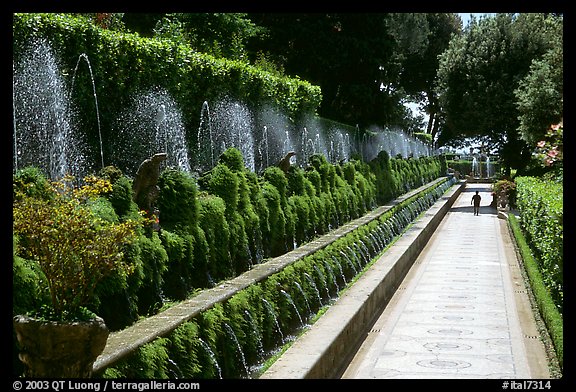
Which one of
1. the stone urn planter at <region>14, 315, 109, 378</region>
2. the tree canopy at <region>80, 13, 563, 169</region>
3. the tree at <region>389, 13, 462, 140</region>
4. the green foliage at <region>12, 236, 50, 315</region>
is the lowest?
the stone urn planter at <region>14, 315, 109, 378</region>

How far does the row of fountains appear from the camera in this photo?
414 inches

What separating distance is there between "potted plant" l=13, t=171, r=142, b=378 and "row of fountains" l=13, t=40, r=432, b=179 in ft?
18.5

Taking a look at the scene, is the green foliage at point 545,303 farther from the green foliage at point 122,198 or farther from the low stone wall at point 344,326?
the green foliage at point 122,198

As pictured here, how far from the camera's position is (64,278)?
4668 mm

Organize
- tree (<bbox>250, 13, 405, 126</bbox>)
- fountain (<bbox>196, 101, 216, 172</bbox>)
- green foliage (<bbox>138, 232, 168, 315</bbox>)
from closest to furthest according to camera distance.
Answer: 1. green foliage (<bbox>138, 232, 168, 315</bbox>)
2. fountain (<bbox>196, 101, 216, 172</bbox>)
3. tree (<bbox>250, 13, 405, 126</bbox>)

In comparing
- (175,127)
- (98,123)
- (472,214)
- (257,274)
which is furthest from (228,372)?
(472,214)

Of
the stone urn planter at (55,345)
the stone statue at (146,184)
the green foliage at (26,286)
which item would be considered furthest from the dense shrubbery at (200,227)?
the stone urn planter at (55,345)

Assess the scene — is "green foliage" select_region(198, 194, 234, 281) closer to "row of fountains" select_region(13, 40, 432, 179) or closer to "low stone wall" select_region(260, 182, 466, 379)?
"low stone wall" select_region(260, 182, 466, 379)

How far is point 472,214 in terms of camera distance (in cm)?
2869

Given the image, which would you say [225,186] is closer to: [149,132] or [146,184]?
[146,184]

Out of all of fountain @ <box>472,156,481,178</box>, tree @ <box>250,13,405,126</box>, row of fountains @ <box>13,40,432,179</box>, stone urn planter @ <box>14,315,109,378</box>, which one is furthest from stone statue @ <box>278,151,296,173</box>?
fountain @ <box>472,156,481,178</box>

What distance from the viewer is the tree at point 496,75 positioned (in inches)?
1282

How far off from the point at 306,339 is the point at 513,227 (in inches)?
578

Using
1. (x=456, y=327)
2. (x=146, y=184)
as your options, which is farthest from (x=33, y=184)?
(x=456, y=327)
